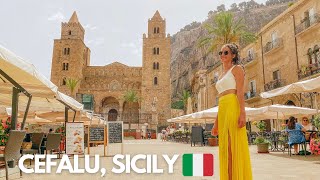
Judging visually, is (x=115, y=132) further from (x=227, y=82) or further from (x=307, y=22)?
(x=307, y=22)

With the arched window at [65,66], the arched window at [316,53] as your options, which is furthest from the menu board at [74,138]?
the arched window at [65,66]

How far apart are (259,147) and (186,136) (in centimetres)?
1235

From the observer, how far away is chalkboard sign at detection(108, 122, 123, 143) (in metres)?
11.2

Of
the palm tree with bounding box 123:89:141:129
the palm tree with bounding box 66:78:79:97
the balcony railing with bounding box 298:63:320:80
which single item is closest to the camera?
the balcony railing with bounding box 298:63:320:80

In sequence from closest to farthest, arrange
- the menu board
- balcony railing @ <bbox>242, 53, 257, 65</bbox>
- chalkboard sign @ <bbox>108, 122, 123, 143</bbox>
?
the menu board
chalkboard sign @ <bbox>108, 122, 123, 143</bbox>
balcony railing @ <bbox>242, 53, 257, 65</bbox>

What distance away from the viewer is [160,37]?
195 feet

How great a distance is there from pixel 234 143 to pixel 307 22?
19958 mm

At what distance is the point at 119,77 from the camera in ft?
206

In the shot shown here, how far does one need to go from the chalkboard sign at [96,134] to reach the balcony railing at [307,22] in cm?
1504

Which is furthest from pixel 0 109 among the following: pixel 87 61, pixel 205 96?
pixel 87 61

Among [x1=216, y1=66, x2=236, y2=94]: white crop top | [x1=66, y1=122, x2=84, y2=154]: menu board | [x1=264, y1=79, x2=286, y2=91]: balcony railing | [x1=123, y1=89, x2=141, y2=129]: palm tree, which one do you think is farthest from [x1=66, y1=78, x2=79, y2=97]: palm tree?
[x1=216, y1=66, x2=236, y2=94]: white crop top

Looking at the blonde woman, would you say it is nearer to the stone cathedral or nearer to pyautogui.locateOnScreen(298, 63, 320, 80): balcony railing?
pyautogui.locateOnScreen(298, 63, 320, 80): balcony railing

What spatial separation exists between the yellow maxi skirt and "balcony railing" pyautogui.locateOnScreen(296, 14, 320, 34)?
A: 1850 cm

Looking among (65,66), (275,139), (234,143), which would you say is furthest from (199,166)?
(65,66)
